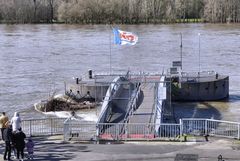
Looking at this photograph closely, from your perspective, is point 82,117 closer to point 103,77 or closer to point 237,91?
point 103,77

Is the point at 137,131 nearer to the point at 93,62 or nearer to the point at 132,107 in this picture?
the point at 132,107

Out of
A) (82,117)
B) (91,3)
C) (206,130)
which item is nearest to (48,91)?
(82,117)

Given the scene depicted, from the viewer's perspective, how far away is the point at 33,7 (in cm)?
15412

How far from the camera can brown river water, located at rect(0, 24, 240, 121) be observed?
1634 inches

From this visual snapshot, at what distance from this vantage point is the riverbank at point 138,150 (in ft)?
63.0

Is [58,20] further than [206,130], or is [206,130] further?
[58,20]

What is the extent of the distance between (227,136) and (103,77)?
23205 millimetres

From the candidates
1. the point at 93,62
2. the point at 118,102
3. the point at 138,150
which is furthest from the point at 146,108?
the point at 93,62

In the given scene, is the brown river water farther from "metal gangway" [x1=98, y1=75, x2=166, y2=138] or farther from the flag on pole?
the flag on pole

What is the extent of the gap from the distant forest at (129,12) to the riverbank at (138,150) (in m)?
123

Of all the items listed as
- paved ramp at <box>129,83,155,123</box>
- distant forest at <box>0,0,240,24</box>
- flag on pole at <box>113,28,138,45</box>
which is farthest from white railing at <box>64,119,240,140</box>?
distant forest at <box>0,0,240,24</box>

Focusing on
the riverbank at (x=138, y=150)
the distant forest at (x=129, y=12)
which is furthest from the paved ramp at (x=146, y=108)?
the distant forest at (x=129, y=12)

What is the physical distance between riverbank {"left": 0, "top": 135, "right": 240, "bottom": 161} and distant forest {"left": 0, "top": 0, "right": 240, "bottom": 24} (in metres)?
123

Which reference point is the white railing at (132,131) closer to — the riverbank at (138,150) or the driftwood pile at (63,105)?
the riverbank at (138,150)
